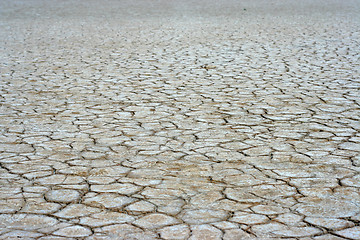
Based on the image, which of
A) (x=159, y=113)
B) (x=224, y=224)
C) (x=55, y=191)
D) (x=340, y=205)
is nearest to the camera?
(x=224, y=224)

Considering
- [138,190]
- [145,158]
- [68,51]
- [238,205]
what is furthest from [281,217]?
[68,51]

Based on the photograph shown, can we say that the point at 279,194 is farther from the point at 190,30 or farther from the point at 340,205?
the point at 190,30

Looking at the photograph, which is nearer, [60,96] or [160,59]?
[60,96]

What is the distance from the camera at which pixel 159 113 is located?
16.6 ft

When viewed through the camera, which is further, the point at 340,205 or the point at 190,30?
the point at 190,30

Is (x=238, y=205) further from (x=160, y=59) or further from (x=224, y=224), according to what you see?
(x=160, y=59)

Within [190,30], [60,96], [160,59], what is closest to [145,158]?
[60,96]

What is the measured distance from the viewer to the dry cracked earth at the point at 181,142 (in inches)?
113

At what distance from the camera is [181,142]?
4172 mm

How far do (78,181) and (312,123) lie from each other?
2.28 meters

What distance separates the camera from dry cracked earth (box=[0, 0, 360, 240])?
2.86 meters

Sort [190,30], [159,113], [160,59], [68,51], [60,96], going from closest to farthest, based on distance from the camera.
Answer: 1. [159,113]
2. [60,96]
3. [160,59]
4. [68,51]
5. [190,30]

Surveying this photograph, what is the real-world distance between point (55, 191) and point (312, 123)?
2.47 metres

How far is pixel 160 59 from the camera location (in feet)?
27.1
